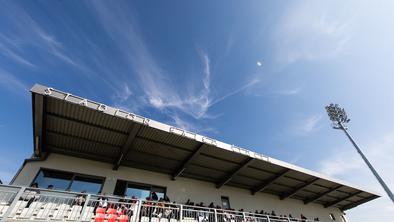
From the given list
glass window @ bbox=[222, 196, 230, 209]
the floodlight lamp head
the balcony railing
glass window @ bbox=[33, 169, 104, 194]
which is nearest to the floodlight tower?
the floodlight lamp head

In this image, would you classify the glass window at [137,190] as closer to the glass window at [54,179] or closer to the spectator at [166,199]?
the spectator at [166,199]

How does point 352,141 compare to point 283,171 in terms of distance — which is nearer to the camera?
point 283,171

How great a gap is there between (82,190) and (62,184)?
0.98 metres

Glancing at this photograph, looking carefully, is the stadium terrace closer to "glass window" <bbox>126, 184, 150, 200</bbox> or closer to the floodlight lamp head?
"glass window" <bbox>126, 184, 150, 200</bbox>

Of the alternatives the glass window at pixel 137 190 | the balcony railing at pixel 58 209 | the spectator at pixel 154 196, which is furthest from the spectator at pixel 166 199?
the balcony railing at pixel 58 209

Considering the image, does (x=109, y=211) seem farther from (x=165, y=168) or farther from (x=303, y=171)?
(x=303, y=171)

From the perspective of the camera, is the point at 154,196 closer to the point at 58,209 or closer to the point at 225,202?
the point at 58,209

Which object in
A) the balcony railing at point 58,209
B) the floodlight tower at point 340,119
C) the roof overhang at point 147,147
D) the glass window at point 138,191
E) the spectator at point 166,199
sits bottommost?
the balcony railing at point 58,209

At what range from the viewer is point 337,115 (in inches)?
736

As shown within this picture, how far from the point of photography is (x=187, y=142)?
34.7 feet

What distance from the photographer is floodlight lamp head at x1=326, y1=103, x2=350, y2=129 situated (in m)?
17.9

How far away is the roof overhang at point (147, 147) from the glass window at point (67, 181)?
3.50 ft

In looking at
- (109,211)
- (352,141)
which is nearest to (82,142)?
(109,211)

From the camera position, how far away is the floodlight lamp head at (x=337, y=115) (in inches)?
707
